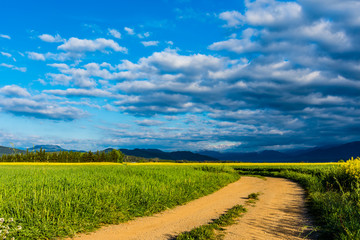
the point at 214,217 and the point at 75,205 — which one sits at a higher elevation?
the point at 75,205

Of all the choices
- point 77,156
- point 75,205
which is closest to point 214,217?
point 75,205

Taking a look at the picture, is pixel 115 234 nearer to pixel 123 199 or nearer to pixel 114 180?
pixel 123 199

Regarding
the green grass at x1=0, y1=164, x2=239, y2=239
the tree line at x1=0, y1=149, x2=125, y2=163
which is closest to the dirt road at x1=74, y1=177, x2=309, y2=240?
the green grass at x1=0, y1=164, x2=239, y2=239

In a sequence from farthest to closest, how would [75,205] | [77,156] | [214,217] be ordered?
1. [77,156]
2. [214,217]
3. [75,205]

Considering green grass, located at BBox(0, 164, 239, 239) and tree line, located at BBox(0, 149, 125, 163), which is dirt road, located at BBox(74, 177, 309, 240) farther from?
tree line, located at BBox(0, 149, 125, 163)

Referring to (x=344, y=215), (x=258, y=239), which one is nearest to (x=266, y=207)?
(x=344, y=215)

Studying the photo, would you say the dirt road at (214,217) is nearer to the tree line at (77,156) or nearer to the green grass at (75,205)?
the green grass at (75,205)

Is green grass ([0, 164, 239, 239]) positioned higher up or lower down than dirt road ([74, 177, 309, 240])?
higher up

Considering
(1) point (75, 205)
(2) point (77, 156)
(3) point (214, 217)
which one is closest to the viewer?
(1) point (75, 205)

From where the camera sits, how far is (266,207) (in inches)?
432

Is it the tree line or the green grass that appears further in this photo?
the tree line

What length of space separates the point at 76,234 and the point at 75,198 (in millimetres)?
1553

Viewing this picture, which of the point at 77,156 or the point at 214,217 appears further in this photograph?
the point at 77,156

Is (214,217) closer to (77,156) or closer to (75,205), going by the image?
(75,205)
